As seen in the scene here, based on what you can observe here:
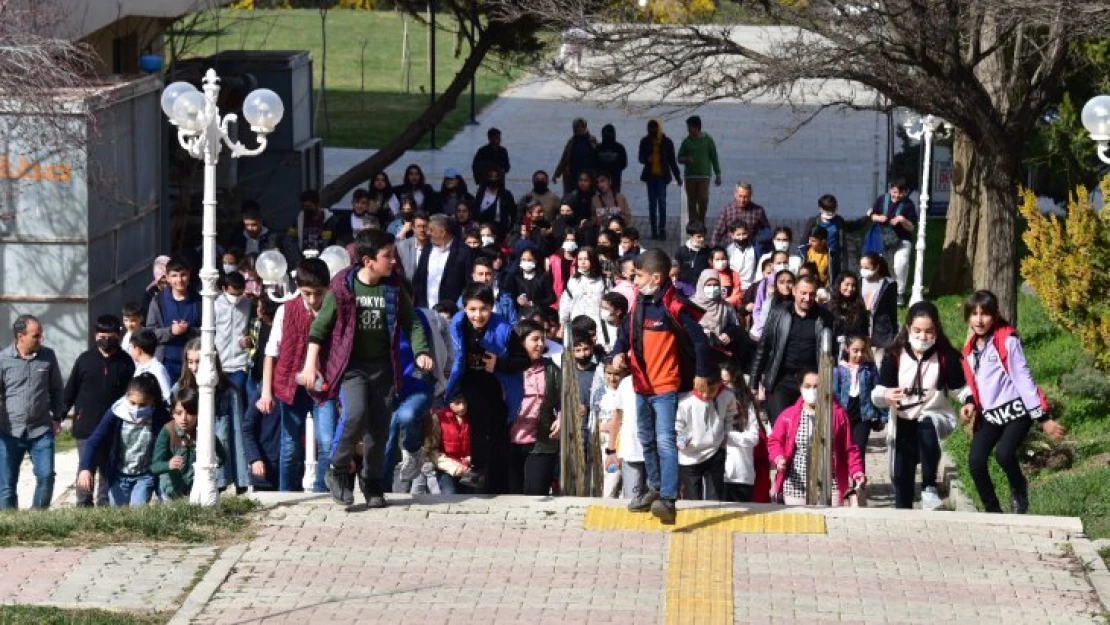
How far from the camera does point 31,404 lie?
14.7 meters

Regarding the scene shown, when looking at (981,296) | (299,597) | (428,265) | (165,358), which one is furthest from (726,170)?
(299,597)

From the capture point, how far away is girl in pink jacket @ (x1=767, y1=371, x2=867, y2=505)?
14.0m

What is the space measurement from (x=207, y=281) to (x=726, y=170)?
24.7 meters

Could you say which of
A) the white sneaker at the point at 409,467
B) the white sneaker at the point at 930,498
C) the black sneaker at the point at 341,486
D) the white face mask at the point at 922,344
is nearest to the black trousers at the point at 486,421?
the white sneaker at the point at 409,467

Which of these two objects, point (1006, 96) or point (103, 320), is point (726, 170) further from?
point (103, 320)

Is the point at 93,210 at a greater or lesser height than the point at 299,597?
greater

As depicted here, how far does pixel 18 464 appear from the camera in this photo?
15078mm

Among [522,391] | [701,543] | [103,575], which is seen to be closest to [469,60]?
[522,391]

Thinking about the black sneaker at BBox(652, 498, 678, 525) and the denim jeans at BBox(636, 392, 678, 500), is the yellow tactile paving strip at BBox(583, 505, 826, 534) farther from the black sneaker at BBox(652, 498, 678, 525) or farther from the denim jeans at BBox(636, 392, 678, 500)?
the denim jeans at BBox(636, 392, 678, 500)

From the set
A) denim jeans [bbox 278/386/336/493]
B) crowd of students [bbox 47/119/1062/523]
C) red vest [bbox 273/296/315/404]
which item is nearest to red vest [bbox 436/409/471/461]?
crowd of students [bbox 47/119/1062/523]

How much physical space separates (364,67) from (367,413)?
42.3 m

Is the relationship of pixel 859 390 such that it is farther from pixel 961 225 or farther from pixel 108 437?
pixel 961 225

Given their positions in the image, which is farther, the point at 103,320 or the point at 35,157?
the point at 35,157

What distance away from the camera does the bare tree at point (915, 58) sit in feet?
63.6
